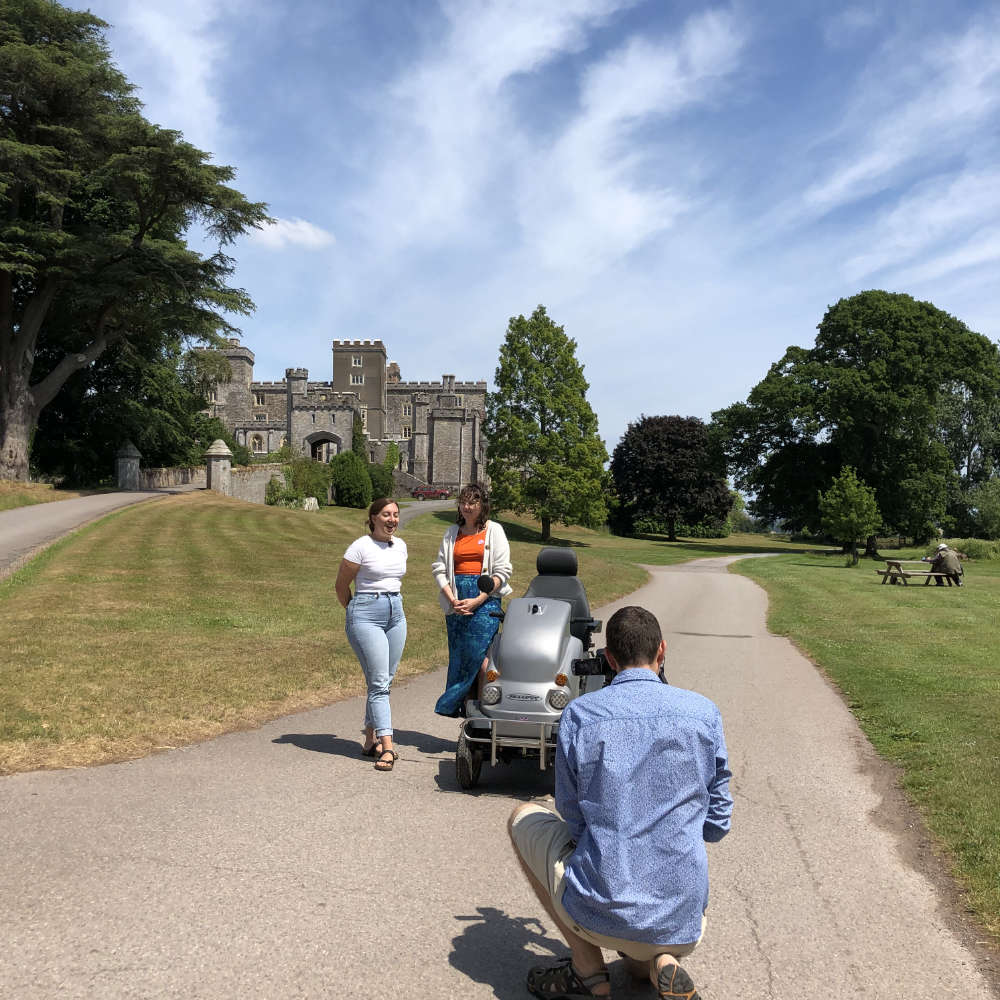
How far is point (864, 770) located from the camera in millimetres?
6754

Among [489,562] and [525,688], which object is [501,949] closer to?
[525,688]

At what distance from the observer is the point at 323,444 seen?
88312 mm

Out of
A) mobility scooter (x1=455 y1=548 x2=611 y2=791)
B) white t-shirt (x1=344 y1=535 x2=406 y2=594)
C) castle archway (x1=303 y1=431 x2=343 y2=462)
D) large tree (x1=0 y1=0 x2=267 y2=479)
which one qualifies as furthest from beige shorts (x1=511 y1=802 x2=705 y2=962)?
castle archway (x1=303 y1=431 x2=343 y2=462)

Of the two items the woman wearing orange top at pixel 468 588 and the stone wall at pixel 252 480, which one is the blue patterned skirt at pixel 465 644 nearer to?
the woman wearing orange top at pixel 468 588

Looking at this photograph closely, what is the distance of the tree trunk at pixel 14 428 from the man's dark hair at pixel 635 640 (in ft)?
123

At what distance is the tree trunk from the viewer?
35.0m

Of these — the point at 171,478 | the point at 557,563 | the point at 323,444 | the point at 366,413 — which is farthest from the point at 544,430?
the point at 366,413

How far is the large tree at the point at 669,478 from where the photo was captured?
2594 inches

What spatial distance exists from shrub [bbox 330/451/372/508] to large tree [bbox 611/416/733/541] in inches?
760

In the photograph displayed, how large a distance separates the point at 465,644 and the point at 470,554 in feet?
2.23

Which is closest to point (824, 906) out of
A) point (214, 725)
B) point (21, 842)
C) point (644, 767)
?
point (644, 767)

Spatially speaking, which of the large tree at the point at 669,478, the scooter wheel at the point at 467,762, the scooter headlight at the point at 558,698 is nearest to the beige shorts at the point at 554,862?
the scooter headlight at the point at 558,698

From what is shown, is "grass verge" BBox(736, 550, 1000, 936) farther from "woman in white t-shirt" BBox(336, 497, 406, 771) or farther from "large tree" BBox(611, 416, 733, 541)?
"large tree" BBox(611, 416, 733, 541)

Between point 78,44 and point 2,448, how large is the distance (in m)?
16.2
